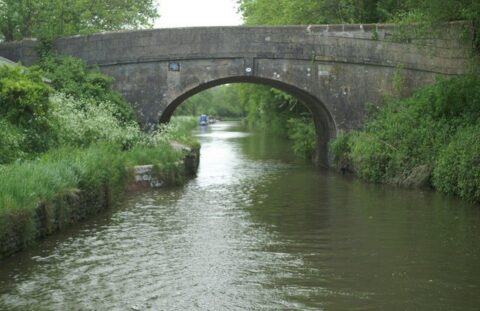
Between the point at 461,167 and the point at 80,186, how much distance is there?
8009mm

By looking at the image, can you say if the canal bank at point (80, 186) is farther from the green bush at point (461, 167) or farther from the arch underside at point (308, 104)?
the green bush at point (461, 167)

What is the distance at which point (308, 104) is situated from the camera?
919 inches

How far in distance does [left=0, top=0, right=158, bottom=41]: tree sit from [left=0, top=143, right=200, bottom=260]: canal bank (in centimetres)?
757

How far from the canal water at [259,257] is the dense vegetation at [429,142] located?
0.86m

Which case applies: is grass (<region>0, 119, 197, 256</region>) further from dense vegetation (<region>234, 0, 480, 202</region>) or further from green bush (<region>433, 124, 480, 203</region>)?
green bush (<region>433, 124, 480, 203</region>)

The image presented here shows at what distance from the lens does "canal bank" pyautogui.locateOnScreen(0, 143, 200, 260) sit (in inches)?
361

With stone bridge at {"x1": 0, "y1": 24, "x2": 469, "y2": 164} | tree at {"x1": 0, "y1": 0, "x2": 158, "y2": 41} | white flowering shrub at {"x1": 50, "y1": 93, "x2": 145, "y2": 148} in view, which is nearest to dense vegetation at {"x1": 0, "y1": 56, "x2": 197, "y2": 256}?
white flowering shrub at {"x1": 50, "y1": 93, "x2": 145, "y2": 148}

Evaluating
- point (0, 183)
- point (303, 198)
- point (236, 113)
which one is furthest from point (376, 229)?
point (236, 113)

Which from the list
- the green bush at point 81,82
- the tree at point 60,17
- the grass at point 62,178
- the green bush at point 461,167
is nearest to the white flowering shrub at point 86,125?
the grass at point 62,178

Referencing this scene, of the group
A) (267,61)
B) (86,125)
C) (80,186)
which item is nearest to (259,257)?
(80,186)

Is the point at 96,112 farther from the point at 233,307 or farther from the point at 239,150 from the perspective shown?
the point at 239,150

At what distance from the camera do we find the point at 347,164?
785 inches

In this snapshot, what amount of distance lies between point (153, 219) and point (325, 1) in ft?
52.2

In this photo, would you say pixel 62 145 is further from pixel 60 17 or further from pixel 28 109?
pixel 60 17
